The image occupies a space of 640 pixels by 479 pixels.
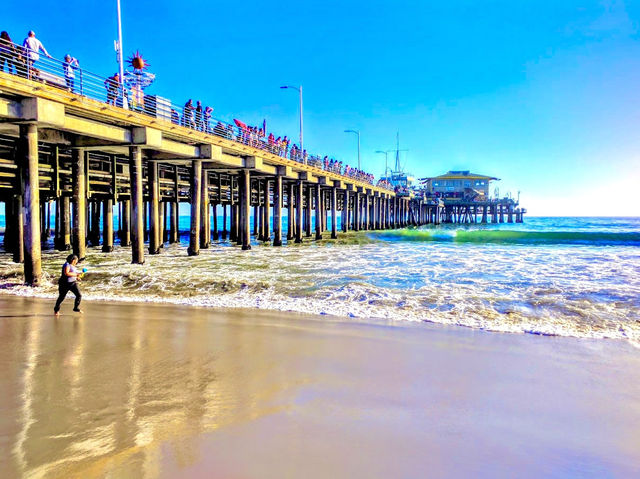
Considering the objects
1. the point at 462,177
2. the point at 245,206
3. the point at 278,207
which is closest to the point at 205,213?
the point at 245,206

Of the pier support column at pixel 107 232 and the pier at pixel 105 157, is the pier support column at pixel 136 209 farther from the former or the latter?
the pier support column at pixel 107 232

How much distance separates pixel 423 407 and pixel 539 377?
5.21 feet

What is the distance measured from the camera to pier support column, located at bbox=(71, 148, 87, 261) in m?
14.4

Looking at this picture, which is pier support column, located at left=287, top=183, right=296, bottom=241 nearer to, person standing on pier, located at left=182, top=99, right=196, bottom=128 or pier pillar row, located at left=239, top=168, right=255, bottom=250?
pier pillar row, located at left=239, top=168, right=255, bottom=250

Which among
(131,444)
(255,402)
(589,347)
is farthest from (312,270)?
(131,444)

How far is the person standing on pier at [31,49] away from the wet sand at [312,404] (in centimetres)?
731

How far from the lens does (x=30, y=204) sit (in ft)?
35.0

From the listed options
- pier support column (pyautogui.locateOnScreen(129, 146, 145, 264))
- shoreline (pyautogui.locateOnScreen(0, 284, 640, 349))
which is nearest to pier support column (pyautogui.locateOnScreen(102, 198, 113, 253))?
pier support column (pyautogui.locateOnScreen(129, 146, 145, 264))

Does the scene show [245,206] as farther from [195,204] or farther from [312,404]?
[312,404]

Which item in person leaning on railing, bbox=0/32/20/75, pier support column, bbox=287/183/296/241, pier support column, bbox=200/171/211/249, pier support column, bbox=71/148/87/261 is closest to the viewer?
person leaning on railing, bbox=0/32/20/75

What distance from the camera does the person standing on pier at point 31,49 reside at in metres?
10.8

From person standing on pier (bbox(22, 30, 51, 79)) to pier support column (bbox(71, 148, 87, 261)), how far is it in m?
4.18

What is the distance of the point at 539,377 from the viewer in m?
4.68

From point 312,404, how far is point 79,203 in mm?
13429
